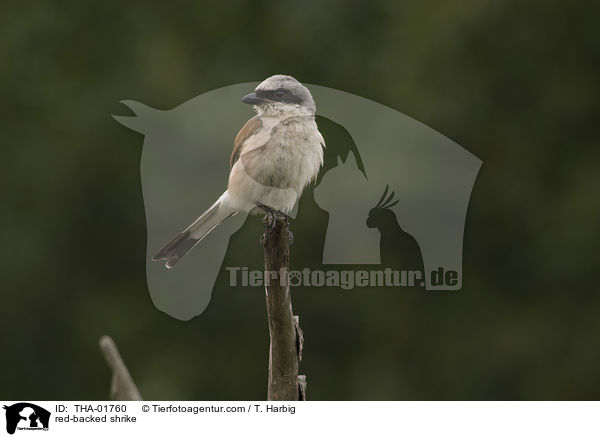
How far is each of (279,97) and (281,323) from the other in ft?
3.32

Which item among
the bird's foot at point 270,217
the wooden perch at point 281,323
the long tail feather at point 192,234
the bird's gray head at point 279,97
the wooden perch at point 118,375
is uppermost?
the bird's gray head at point 279,97

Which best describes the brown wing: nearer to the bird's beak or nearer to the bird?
the bird

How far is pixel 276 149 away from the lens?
3.28 m

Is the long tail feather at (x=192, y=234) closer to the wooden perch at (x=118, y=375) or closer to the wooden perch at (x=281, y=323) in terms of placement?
the wooden perch at (x=281, y=323)

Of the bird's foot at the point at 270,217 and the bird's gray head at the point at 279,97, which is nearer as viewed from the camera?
the bird's foot at the point at 270,217

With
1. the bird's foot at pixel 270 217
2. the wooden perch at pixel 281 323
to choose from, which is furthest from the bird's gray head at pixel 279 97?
the wooden perch at pixel 281 323

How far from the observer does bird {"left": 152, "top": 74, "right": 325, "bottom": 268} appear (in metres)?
3.27

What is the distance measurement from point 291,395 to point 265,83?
131cm

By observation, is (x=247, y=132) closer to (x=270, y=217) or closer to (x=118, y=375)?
(x=270, y=217)

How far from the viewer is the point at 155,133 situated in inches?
183

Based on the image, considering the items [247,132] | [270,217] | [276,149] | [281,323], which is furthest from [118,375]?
[247,132]
